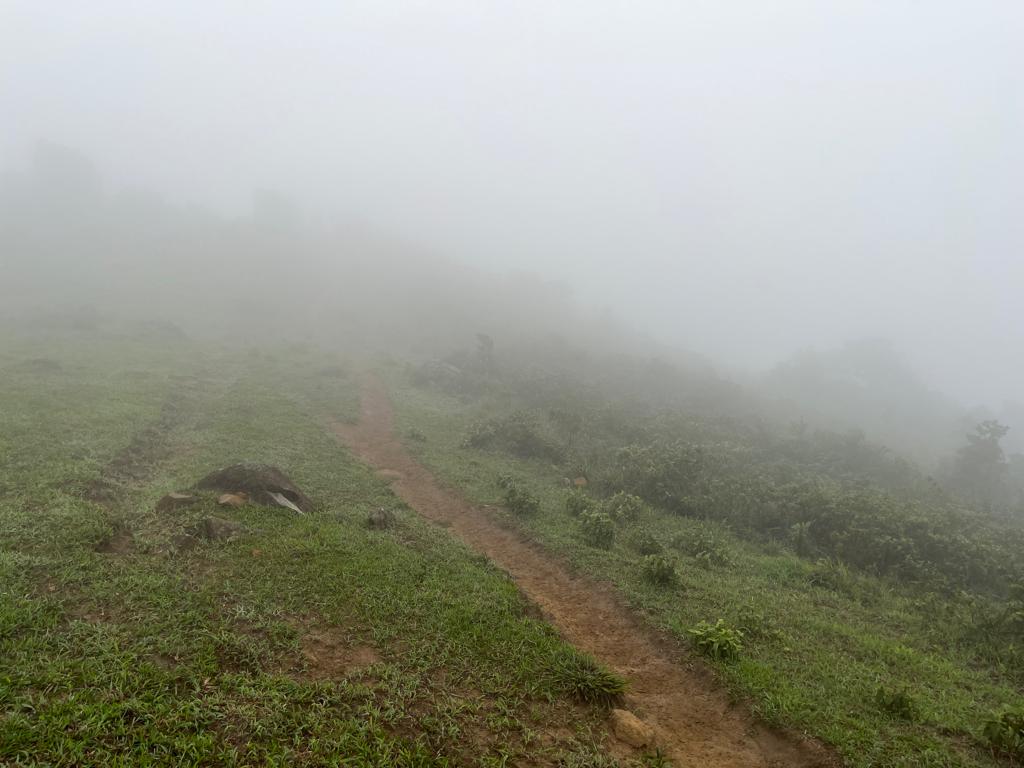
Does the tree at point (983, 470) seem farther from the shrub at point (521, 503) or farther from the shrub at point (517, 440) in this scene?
the shrub at point (521, 503)

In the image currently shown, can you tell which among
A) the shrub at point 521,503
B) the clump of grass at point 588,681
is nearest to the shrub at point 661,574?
the clump of grass at point 588,681

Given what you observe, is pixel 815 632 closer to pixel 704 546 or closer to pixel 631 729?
pixel 704 546

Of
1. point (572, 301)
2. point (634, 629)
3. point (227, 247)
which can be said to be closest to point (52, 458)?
point (634, 629)

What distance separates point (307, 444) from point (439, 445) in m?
5.80

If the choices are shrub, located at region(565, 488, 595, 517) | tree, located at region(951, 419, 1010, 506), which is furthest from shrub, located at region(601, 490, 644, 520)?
tree, located at region(951, 419, 1010, 506)

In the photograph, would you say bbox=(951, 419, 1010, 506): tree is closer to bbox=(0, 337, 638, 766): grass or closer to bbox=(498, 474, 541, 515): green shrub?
bbox=(498, 474, 541, 515): green shrub

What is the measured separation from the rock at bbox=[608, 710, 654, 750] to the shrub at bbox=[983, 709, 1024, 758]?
15.4 ft

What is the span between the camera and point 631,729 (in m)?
8.04

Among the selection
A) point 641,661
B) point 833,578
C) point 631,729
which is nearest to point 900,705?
point 641,661

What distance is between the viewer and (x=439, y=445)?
25.6m

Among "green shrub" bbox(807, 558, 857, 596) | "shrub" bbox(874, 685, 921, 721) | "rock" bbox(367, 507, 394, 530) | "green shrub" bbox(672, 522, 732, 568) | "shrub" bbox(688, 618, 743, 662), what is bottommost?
"rock" bbox(367, 507, 394, 530)

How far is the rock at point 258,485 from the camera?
14680 millimetres

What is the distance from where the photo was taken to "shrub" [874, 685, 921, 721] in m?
8.45

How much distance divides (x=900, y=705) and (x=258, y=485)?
574 inches
